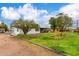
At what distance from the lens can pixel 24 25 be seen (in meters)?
2.03

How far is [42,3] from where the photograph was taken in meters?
1.99

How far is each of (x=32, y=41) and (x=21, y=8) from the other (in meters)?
0.31

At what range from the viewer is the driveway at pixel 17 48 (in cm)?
198

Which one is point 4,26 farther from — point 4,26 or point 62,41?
point 62,41

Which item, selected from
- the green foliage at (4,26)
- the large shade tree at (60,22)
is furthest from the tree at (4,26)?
the large shade tree at (60,22)

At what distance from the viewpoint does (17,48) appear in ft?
6.54

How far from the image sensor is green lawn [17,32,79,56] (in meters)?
1.96

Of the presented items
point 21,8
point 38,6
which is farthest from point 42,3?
point 21,8

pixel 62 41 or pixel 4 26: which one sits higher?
pixel 4 26

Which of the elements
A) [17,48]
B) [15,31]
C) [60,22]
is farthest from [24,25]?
[60,22]

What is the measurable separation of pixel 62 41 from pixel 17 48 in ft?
1.33

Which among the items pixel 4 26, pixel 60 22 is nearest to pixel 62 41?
pixel 60 22

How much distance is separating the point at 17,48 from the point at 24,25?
22 cm

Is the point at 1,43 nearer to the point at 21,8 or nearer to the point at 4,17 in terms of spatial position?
the point at 4,17
